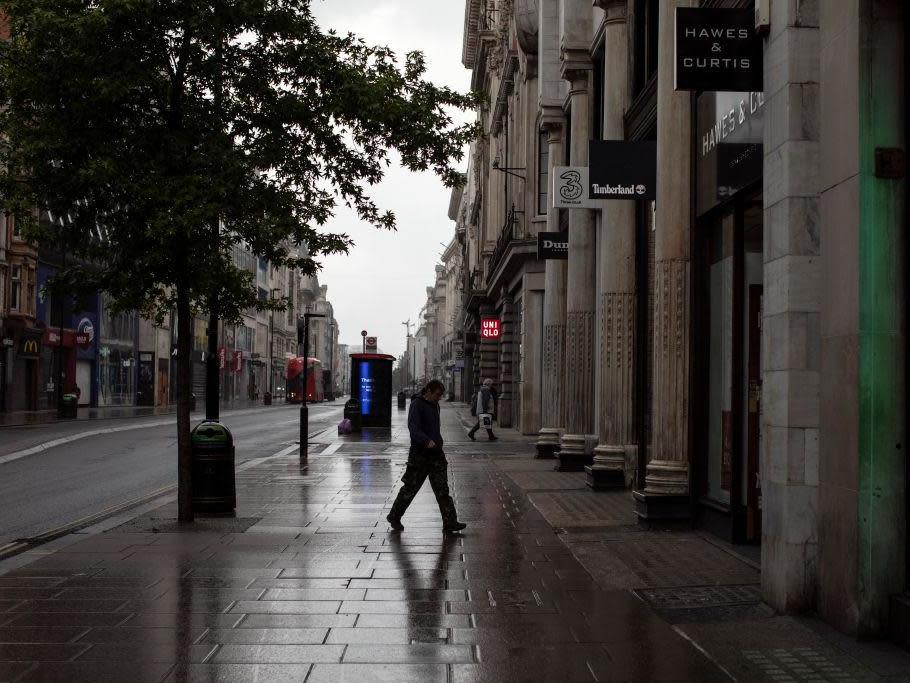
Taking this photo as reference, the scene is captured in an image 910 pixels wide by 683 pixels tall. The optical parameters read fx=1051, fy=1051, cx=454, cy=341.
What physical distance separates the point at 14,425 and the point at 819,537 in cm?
3307

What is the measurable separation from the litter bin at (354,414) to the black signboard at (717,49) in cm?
2578

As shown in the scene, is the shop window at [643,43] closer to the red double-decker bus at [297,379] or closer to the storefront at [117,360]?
the storefront at [117,360]

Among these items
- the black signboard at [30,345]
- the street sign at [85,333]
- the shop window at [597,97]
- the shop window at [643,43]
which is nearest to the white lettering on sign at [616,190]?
the shop window at [643,43]

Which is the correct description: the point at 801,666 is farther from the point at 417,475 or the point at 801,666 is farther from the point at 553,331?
the point at 553,331

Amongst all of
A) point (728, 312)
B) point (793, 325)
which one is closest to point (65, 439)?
point (728, 312)

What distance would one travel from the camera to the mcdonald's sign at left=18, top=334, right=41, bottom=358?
47594 millimetres

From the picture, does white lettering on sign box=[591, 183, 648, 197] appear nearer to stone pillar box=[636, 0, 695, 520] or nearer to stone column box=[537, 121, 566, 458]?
stone pillar box=[636, 0, 695, 520]

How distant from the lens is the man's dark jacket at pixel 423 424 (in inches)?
450

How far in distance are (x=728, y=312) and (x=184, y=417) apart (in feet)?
19.5

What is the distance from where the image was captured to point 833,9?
6840 millimetres

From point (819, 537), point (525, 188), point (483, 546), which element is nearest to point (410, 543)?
point (483, 546)

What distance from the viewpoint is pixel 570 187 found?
16.0 meters

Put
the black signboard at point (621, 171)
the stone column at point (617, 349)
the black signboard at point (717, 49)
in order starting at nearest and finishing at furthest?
the black signboard at point (717, 49), the black signboard at point (621, 171), the stone column at point (617, 349)

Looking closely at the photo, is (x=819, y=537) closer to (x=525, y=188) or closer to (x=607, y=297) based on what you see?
(x=607, y=297)
